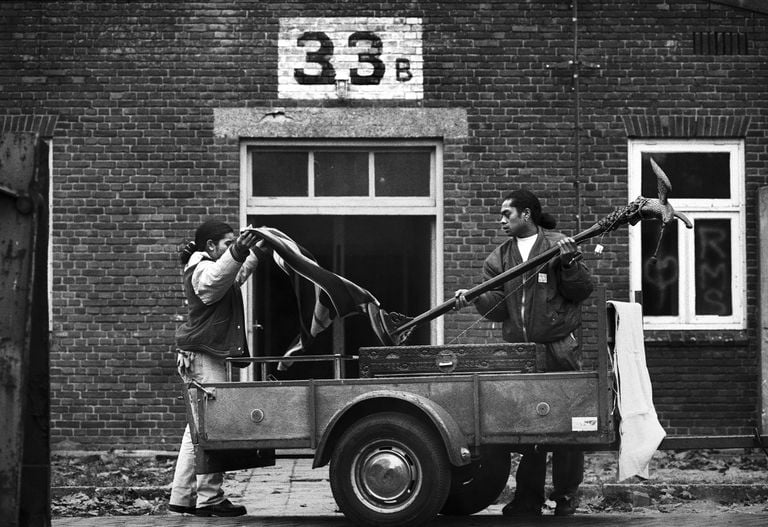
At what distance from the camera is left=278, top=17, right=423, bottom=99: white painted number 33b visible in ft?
41.3

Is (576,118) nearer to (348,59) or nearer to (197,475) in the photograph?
(348,59)

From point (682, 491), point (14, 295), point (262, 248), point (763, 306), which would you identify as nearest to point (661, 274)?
point (763, 306)

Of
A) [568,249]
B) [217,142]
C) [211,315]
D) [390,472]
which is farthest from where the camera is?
[217,142]

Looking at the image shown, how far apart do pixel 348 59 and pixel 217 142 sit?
4.92ft

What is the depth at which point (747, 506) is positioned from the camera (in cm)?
942

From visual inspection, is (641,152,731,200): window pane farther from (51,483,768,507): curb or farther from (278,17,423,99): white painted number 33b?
(51,483,768,507): curb

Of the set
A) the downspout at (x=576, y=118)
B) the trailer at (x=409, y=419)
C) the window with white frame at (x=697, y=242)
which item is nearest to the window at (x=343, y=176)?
the downspout at (x=576, y=118)

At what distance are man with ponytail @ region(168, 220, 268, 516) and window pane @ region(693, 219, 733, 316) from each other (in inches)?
235

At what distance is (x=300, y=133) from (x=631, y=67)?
331cm

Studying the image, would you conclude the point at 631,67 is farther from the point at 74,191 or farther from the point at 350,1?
the point at 74,191

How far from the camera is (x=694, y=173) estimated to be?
12.8m

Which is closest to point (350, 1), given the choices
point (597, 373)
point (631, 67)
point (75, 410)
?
point (631, 67)

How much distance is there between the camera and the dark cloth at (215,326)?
8.34 m

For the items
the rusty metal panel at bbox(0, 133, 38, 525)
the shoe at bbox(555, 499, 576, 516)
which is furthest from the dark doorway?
the rusty metal panel at bbox(0, 133, 38, 525)
